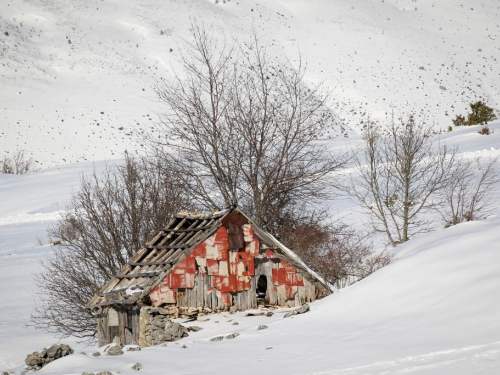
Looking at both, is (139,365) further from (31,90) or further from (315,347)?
(31,90)

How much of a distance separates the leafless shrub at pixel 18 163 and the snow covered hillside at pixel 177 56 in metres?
1.21

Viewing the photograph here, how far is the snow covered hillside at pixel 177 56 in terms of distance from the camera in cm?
7412

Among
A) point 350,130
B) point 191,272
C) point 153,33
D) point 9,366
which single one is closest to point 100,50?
point 153,33

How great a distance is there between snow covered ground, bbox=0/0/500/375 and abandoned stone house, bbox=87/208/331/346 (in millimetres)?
846

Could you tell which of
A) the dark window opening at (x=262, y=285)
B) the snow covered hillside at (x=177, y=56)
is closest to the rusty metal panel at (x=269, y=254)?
the dark window opening at (x=262, y=285)

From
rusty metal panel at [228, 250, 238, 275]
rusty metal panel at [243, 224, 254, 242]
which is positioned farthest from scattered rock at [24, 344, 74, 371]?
rusty metal panel at [243, 224, 254, 242]

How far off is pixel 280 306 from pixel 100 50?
91171 millimetres

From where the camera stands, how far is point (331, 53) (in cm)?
10519

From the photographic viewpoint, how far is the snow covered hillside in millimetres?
74125

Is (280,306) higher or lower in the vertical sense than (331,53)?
lower

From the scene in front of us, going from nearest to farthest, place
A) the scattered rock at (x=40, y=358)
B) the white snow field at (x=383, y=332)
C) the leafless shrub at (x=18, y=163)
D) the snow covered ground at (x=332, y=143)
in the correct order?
the white snow field at (x=383, y=332) → the snow covered ground at (x=332, y=143) → the scattered rock at (x=40, y=358) → the leafless shrub at (x=18, y=163)

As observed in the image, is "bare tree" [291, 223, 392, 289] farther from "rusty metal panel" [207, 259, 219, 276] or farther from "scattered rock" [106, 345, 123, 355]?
"scattered rock" [106, 345, 123, 355]

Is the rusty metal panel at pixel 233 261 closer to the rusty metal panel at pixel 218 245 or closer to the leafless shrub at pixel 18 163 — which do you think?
the rusty metal panel at pixel 218 245

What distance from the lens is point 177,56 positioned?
3875 inches
